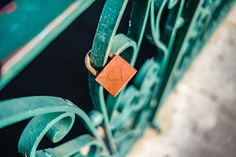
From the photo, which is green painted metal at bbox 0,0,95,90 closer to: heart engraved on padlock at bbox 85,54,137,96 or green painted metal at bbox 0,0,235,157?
green painted metal at bbox 0,0,235,157

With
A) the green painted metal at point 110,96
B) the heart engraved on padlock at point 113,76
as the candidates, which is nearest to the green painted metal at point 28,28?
the green painted metal at point 110,96

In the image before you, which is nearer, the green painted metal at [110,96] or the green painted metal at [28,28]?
the green painted metal at [28,28]

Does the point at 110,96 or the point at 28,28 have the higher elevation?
the point at 28,28

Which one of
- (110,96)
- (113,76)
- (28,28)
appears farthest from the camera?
(110,96)

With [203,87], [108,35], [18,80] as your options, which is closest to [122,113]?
[108,35]

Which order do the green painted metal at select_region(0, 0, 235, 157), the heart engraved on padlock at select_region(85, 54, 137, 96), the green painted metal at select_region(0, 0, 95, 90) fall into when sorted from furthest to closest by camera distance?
the heart engraved on padlock at select_region(85, 54, 137, 96) < the green painted metal at select_region(0, 0, 235, 157) < the green painted metal at select_region(0, 0, 95, 90)

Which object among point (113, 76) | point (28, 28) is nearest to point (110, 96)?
point (113, 76)

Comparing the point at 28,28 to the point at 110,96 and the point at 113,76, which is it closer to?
the point at 113,76

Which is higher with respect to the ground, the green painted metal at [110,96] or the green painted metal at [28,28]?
the green painted metal at [28,28]

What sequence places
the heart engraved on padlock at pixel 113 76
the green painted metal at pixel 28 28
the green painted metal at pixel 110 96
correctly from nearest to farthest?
the green painted metal at pixel 28 28
the green painted metal at pixel 110 96
the heart engraved on padlock at pixel 113 76

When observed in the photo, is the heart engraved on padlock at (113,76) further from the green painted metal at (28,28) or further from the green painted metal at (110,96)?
the green painted metal at (28,28)

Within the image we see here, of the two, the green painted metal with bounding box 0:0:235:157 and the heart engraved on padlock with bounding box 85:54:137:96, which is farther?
the heart engraved on padlock with bounding box 85:54:137:96

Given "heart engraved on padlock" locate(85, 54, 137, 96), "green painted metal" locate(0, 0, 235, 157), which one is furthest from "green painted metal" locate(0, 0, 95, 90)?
"heart engraved on padlock" locate(85, 54, 137, 96)

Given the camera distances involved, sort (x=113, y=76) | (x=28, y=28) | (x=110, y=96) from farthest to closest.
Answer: (x=110, y=96), (x=113, y=76), (x=28, y=28)
